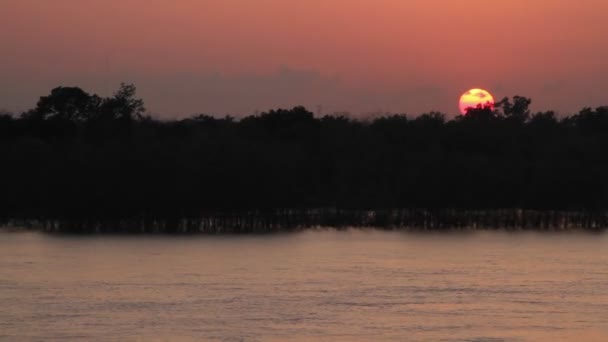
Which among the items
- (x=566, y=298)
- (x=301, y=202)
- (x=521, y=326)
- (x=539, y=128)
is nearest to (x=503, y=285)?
(x=566, y=298)

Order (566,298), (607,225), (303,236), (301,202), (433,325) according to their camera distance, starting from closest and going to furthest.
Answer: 1. (433,325)
2. (566,298)
3. (303,236)
4. (607,225)
5. (301,202)

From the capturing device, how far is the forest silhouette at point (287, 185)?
161ft

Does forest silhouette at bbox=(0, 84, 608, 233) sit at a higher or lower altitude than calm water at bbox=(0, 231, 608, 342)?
higher

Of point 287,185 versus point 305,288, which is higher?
point 287,185

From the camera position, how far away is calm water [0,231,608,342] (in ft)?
76.3

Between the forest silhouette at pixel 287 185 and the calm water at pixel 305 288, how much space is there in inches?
170

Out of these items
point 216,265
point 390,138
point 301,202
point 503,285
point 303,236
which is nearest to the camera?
point 503,285

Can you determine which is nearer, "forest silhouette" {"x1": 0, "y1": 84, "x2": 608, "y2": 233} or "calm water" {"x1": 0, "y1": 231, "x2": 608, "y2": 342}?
"calm water" {"x1": 0, "y1": 231, "x2": 608, "y2": 342}

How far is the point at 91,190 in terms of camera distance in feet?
161

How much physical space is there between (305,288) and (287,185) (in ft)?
71.0

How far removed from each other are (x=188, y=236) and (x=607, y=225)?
55.0 feet

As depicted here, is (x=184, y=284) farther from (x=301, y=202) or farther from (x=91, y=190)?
(x=301, y=202)

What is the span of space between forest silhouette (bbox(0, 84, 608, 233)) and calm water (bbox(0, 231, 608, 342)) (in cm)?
431

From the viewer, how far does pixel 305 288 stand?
29859 millimetres
